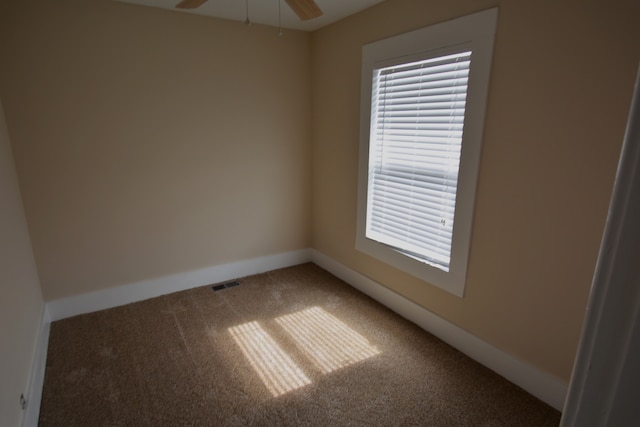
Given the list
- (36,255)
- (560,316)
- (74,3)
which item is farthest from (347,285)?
(74,3)

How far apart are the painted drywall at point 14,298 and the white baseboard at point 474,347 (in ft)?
7.36

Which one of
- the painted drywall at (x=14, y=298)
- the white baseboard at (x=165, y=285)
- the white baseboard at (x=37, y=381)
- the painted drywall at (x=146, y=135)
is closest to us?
the painted drywall at (x=14, y=298)

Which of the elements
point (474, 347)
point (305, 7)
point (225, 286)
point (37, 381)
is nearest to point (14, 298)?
point (37, 381)

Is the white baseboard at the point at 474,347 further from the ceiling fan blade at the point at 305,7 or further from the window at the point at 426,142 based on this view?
the ceiling fan blade at the point at 305,7

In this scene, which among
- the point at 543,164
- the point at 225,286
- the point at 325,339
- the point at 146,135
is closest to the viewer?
the point at 543,164

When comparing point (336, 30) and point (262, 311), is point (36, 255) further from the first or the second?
point (336, 30)

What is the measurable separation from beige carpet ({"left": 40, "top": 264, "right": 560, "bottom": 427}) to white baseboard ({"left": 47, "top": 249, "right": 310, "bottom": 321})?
8cm

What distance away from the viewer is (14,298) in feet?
5.70

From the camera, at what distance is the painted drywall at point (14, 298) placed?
146cm

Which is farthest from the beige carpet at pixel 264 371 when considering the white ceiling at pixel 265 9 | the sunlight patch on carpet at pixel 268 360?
the white ceiling at pixel 265 9

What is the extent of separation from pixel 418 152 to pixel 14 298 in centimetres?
239

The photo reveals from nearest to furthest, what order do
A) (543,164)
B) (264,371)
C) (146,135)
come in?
(543,164) < (264,371) < (146,135)

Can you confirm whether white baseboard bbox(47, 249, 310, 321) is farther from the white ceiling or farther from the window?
the white ceiling

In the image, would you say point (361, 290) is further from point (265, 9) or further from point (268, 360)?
point (265, 9)
